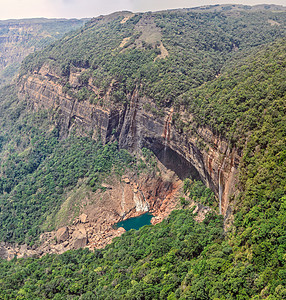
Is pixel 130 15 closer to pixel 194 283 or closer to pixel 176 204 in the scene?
pixel 176 204

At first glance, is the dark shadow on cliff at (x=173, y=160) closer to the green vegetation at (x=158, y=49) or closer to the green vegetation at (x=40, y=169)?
the green vegetation at (x=40, y=169)

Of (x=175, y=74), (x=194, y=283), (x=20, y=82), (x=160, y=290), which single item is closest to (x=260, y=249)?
(x=194, y=283)

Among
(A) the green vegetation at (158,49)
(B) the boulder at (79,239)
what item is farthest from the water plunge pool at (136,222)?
(A) the green vegetation at (158,49)

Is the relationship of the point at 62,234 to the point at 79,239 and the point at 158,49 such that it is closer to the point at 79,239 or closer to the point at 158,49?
the point at 79,239

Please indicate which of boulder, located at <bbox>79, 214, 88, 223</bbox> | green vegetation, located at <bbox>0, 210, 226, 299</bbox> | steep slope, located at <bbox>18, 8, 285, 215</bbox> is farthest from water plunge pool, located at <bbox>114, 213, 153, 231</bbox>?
steep slope, located at <bbox>18, 8, 285, 215</bbox>

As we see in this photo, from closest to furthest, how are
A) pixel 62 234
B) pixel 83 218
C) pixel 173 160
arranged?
pixel 62 234, pixel 83 218, pixel 173 160

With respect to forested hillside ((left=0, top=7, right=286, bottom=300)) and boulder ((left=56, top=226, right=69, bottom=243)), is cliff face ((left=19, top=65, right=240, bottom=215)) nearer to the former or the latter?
forested hillside ((left=0, top=7, right=286, bottom=300))

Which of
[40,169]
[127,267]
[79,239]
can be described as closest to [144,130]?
[40,169]
